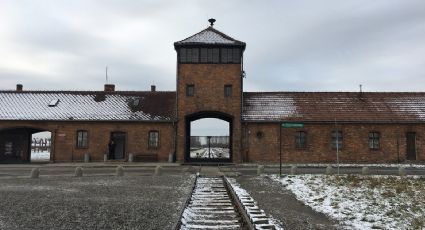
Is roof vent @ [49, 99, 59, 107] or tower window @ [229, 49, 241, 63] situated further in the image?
roof vent @ [49, 99, 59, 107]

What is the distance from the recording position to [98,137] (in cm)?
3106

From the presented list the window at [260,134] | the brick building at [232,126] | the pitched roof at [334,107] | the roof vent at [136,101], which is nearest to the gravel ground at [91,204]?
the brick building at [232,126]

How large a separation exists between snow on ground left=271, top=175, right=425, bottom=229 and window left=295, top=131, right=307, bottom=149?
12757 millimetres

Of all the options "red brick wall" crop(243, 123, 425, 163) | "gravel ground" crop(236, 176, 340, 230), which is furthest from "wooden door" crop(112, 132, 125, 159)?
"gravel ground" crop(236, 176, 340, 230)

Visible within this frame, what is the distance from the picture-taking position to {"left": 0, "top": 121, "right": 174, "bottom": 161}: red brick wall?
30859 mm

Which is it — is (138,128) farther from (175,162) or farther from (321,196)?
(321,196)

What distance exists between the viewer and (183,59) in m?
30.9

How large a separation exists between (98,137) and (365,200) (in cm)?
2326

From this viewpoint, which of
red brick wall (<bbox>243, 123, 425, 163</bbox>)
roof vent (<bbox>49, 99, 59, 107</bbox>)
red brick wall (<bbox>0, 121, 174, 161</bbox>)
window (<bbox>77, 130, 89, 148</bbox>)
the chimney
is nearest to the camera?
red brick wall (<bbox>243, 123, 425, 163</bbox>)

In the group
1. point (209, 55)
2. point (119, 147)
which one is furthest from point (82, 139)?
point (209, 55)

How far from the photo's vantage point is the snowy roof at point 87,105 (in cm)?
3133

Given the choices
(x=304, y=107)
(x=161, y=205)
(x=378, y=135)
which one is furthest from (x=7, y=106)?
(x=378, y=135)

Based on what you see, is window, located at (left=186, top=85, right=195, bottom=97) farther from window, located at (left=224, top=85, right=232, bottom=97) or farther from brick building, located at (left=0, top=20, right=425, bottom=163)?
window, located at (left=224, top=85, right=232, bottom=97)

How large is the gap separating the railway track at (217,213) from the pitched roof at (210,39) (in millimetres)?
17679
